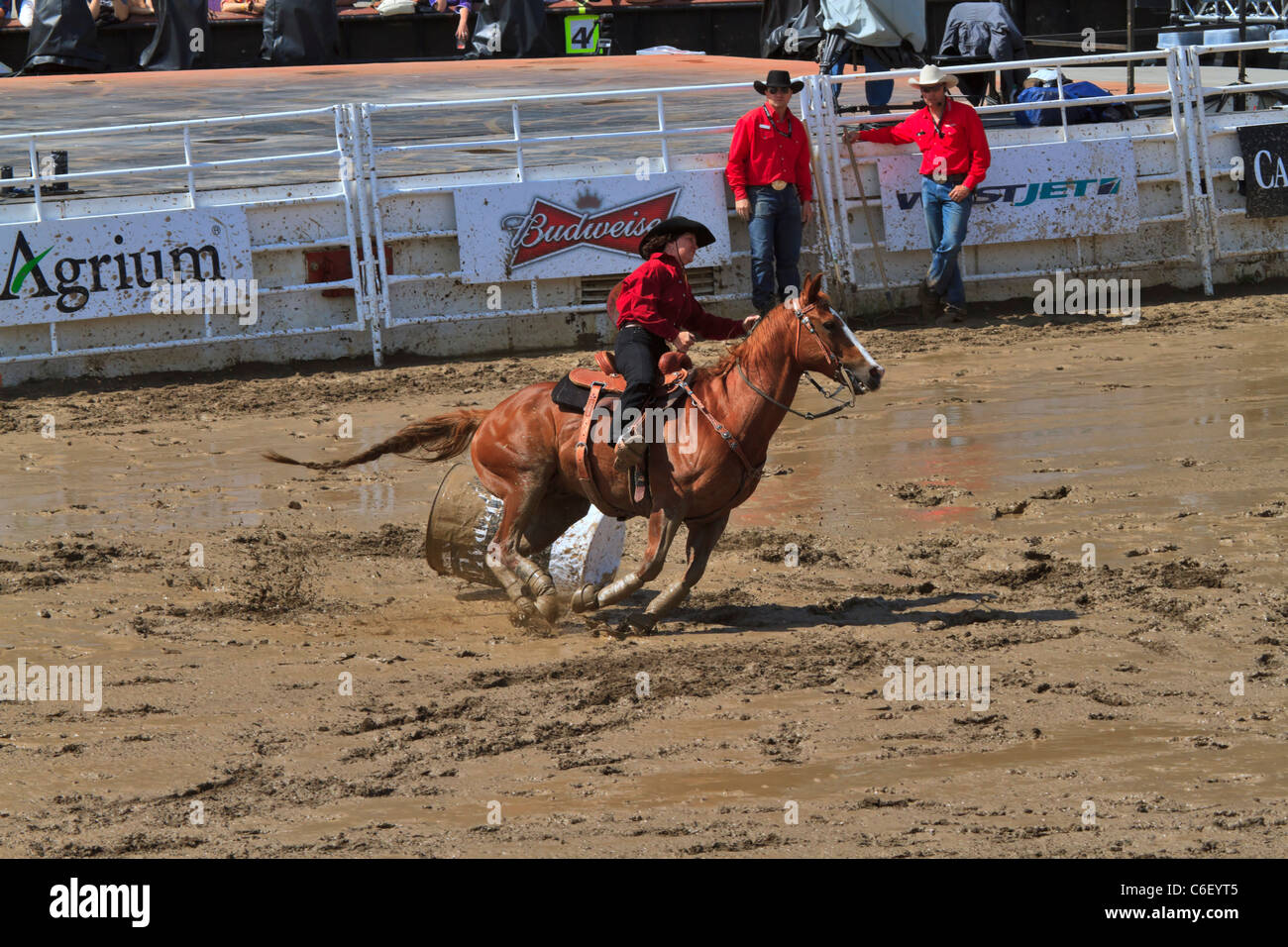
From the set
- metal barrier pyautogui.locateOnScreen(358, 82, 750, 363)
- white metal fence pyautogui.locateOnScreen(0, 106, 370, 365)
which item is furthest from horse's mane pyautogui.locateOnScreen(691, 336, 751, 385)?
white metal fence pyautogui.locateOnScreen(0, 106, 370, 365)

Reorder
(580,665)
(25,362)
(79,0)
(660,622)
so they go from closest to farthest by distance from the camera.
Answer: (580,665) → (660,622) → (25,362) → (79,0)

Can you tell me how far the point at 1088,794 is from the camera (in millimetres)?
4863

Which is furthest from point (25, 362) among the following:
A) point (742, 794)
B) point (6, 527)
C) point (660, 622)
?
point (742, 794)

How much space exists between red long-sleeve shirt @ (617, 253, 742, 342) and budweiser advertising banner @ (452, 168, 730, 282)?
6.04m

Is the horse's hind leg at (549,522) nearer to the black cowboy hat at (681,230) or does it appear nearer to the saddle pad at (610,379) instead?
the saddle pad at (610,379)

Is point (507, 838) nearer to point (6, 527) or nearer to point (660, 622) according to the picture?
point (660, 622)

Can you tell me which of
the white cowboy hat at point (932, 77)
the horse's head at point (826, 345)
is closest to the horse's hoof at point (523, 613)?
the horse's head at point (826, 345)

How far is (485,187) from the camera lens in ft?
42.9

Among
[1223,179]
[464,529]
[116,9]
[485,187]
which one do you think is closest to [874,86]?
[1223,179]

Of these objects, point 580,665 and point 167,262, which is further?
point 167,262

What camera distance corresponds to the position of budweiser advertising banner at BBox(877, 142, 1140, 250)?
13664 mm

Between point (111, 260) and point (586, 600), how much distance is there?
7131mm

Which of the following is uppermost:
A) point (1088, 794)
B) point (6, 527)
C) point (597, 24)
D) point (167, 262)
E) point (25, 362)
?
point (597, 24)

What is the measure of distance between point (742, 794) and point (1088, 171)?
10463 millimetres
